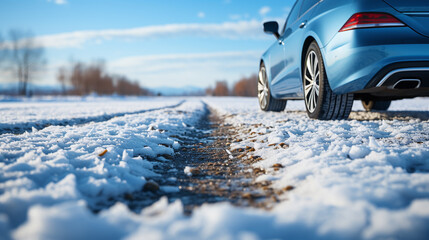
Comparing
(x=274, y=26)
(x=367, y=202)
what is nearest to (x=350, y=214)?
(x=367, y=202)

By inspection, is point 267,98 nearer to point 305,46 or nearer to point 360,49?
point 305,46

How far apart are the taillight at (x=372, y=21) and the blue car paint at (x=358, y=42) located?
0.12 ft

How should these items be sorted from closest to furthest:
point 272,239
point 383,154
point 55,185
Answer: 1. point 272,239
2. point 55,185
3. point 383,154

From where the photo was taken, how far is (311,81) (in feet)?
12.0

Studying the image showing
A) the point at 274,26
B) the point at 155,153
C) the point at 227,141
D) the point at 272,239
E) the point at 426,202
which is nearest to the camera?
the point at 272,239

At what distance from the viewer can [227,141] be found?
3.48 m

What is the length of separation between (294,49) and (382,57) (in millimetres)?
1632

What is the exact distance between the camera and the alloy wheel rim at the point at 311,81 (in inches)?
136

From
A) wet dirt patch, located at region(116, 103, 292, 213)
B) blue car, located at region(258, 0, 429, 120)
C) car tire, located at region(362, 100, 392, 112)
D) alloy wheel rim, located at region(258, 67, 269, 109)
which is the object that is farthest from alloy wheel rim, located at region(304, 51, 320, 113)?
car tire, located at region(362, 100, 392, 112)

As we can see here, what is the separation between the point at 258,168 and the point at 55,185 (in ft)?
4.58

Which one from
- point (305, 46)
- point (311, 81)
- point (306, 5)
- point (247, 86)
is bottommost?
point (311, 81)

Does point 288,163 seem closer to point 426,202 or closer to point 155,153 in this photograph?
point 426,202

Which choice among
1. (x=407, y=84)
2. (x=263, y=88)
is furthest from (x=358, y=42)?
(x=263, y=88)

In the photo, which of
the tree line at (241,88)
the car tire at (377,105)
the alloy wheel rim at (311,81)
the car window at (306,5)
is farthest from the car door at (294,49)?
the tree line at (241,88)
